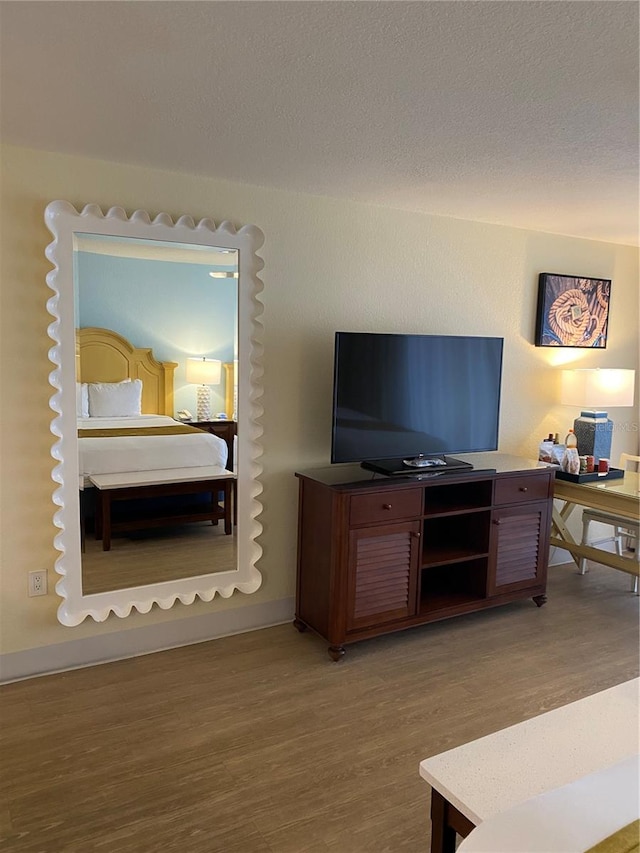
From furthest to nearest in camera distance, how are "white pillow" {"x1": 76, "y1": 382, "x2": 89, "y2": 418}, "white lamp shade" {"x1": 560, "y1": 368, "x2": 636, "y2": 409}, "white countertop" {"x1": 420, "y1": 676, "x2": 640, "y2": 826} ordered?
"white lamp shade" {"x1": 560, "y1": 368, "x2": 636, "y2": 409} → "white pillow" {"x1": 76, "y1": 382, "x2": 89, "y2": 418} → "white countertop" {"x1": 420, "y1": 676, "x2": 640, "y2": 826}

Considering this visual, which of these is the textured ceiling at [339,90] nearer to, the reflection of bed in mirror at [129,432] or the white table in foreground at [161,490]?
the reflection of bed in mirror at [129,432]

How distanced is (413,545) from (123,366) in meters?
1.66

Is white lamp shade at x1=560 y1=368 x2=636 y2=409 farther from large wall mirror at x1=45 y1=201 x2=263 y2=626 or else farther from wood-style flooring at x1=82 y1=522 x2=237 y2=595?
wood-style flooring at x1=82 y1=522 x2=237 y2=595

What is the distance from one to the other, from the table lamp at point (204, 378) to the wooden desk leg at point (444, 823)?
2204mm

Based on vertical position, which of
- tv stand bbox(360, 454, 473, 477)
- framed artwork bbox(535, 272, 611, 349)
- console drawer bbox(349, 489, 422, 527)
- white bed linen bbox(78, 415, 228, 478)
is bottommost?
console drawer bbox(349, 489, 422, 527)

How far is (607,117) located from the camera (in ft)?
7.04

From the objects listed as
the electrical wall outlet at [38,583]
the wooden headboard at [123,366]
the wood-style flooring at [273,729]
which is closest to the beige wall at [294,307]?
the electrical wall outlet at [38,583]

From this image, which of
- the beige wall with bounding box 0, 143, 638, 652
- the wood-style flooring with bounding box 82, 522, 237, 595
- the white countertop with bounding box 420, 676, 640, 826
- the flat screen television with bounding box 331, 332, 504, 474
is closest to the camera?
the white countertop with bounding box 420, 676, 640, 826

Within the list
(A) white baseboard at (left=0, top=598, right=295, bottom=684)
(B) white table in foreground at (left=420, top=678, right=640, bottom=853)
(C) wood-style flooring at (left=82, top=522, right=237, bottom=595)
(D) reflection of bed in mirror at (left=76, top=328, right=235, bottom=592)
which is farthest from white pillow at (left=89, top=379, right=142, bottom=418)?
(B) white table in foreground at (left=420, top=678, right=640, bottom=853)

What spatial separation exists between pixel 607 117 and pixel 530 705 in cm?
231

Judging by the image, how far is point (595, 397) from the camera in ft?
13.7

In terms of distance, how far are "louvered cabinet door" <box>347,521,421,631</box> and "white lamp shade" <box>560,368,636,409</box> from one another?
66.7 inches

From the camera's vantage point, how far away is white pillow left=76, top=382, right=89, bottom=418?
9.18 feet

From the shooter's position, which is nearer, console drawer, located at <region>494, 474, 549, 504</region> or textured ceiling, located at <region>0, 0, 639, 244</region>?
textured ceiling, located at <region>0, 0, 639, 244</region>
